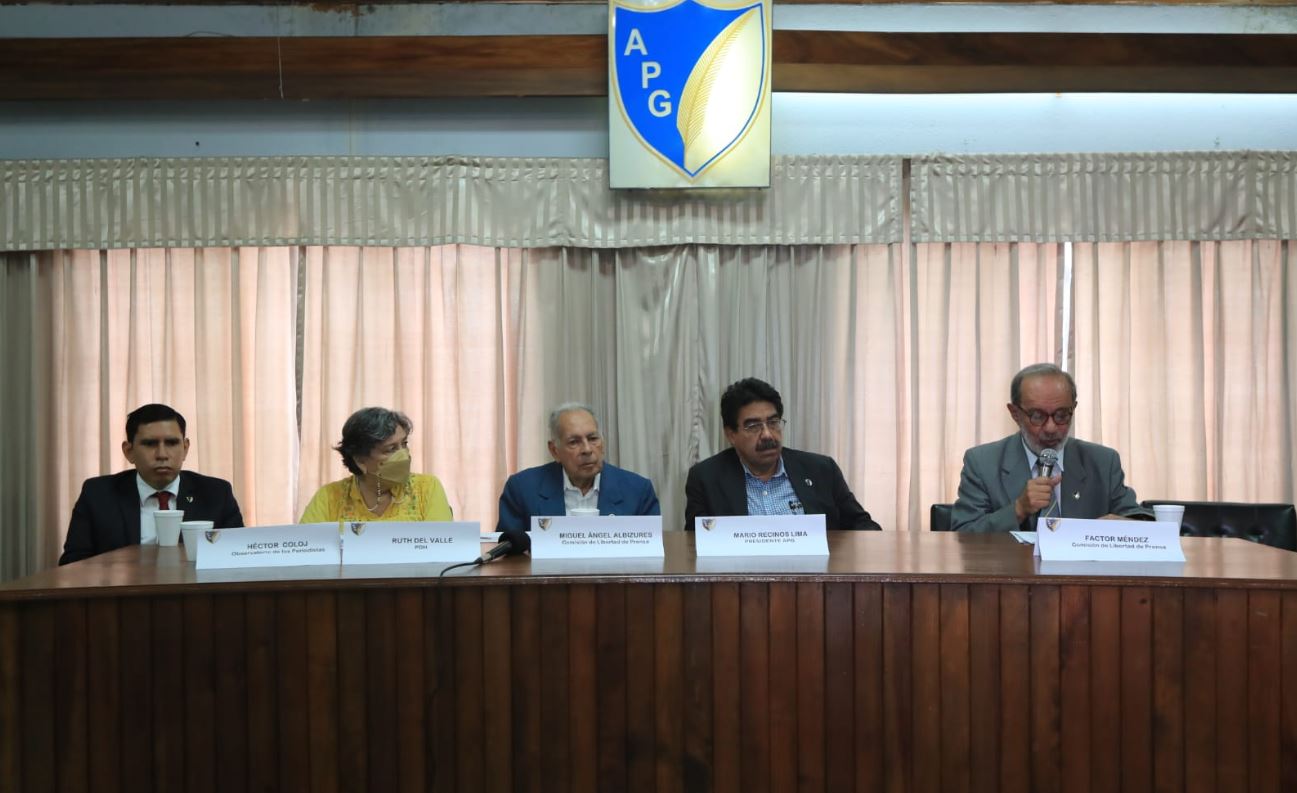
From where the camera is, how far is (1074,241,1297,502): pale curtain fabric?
432 cm

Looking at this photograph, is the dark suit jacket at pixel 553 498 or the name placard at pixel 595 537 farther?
the dark suit jacket at pixel 553 498

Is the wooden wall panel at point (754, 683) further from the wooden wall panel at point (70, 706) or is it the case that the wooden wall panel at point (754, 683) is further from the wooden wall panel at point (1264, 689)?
the wooden wall panel at point (70, 706)

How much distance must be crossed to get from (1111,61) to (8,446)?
457 cm

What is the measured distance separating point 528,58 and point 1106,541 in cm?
274

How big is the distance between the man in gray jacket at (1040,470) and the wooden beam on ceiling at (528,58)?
4.77 ft

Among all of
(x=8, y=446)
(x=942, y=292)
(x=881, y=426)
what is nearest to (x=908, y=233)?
(x=942, y=292)

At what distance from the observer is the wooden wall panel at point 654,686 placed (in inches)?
81.5

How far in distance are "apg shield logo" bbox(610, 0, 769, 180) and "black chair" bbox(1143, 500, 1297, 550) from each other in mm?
2078

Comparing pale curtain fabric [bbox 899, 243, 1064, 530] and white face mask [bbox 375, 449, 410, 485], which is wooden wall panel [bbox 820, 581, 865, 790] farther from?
pale curtain fabric [bbox 899, 243, 1064, 530]

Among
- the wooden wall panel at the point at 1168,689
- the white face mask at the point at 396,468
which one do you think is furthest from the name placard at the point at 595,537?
the wooden wall panel at the point at 1168,689

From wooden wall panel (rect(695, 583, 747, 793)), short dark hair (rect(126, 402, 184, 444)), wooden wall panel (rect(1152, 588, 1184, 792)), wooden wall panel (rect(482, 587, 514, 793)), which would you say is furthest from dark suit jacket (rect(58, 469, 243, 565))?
wooden wall panel (rect(1152, 588, 1184, 792))

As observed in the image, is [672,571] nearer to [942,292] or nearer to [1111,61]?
[942,292]

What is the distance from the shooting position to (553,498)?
335 cm

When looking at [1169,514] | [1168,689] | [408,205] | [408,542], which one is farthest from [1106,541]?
[408,205]
